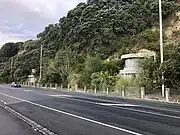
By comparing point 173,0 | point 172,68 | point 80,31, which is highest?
point 173,0

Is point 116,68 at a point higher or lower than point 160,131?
higher

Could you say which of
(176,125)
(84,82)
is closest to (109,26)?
(84,82)

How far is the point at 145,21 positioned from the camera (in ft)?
239

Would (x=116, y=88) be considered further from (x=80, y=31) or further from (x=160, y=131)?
(x=80, y=31)

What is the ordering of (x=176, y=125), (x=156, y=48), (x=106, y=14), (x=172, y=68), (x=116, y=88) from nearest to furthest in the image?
(x=176, y=125) < (x=172, y=68) < (x=116, y=88) < (x=156, y=48) < (x=106, y=14)

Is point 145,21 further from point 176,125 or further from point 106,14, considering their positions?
point 176,125

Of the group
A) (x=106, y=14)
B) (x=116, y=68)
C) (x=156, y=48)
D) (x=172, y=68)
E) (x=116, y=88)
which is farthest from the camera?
(x=106, y=14)

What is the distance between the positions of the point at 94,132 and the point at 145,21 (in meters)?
62.8

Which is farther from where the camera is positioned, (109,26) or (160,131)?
(109,26)

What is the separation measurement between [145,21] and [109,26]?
289 inches

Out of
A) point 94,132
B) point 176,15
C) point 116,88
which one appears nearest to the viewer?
point 94,132

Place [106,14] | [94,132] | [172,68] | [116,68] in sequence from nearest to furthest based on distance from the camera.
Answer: [94,132] → [172,68] → [116,68] → [106,14]

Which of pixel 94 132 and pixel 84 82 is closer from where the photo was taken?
pixel 94 132

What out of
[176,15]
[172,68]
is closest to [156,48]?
[176,15]
